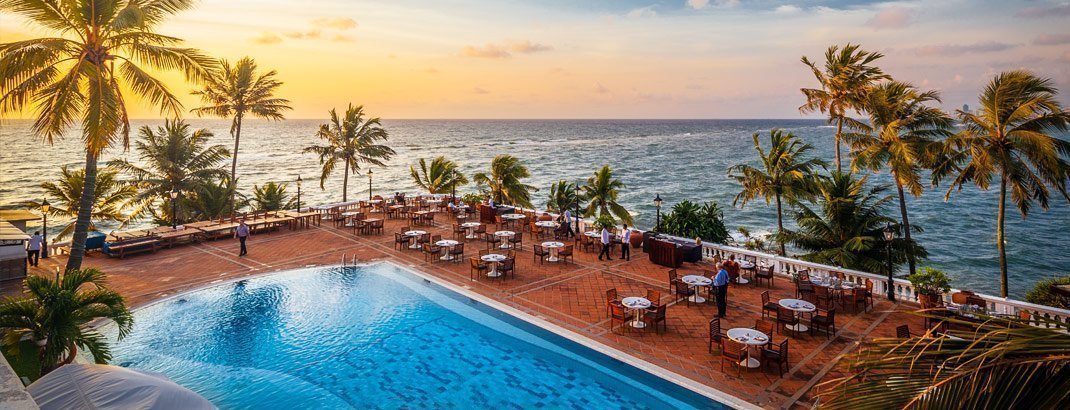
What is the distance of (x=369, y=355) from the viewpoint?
1212cm

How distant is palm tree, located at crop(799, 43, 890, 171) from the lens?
22.0 meters

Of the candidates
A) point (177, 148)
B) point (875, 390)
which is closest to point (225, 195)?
point (177, 148)

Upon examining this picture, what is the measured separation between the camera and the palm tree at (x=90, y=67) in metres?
11.4

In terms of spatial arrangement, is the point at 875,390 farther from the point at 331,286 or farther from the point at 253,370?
the point at 331,286

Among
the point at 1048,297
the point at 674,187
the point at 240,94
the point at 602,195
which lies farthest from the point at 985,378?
the point at 674,187

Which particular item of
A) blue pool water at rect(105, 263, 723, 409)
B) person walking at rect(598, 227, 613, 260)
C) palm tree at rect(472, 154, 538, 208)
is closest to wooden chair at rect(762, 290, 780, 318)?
blue pool water at rect(105, 263, 723, 409)

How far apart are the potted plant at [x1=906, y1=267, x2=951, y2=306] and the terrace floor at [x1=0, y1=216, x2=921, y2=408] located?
51 centimetres

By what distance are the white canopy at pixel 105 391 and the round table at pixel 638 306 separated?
9.02 meters

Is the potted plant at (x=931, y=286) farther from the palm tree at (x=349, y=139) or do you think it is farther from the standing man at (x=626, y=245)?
the palm tree at (x=349, y=139)

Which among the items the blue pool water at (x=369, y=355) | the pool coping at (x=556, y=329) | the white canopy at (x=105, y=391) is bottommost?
the blue pool water at (x=369, y=355)

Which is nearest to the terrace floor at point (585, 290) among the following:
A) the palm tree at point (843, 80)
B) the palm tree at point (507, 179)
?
the palm tree at point (507, 179)

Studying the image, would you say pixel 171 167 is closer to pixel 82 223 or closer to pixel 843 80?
pixel 82 223

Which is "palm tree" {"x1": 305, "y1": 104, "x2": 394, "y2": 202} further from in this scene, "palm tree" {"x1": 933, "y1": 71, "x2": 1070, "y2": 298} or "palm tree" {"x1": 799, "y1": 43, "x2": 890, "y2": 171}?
"palm tree" {"x1": 933, "y1": 71, "x2": 1070, "y2": 298}

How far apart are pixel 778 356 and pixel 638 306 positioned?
11.0ft
